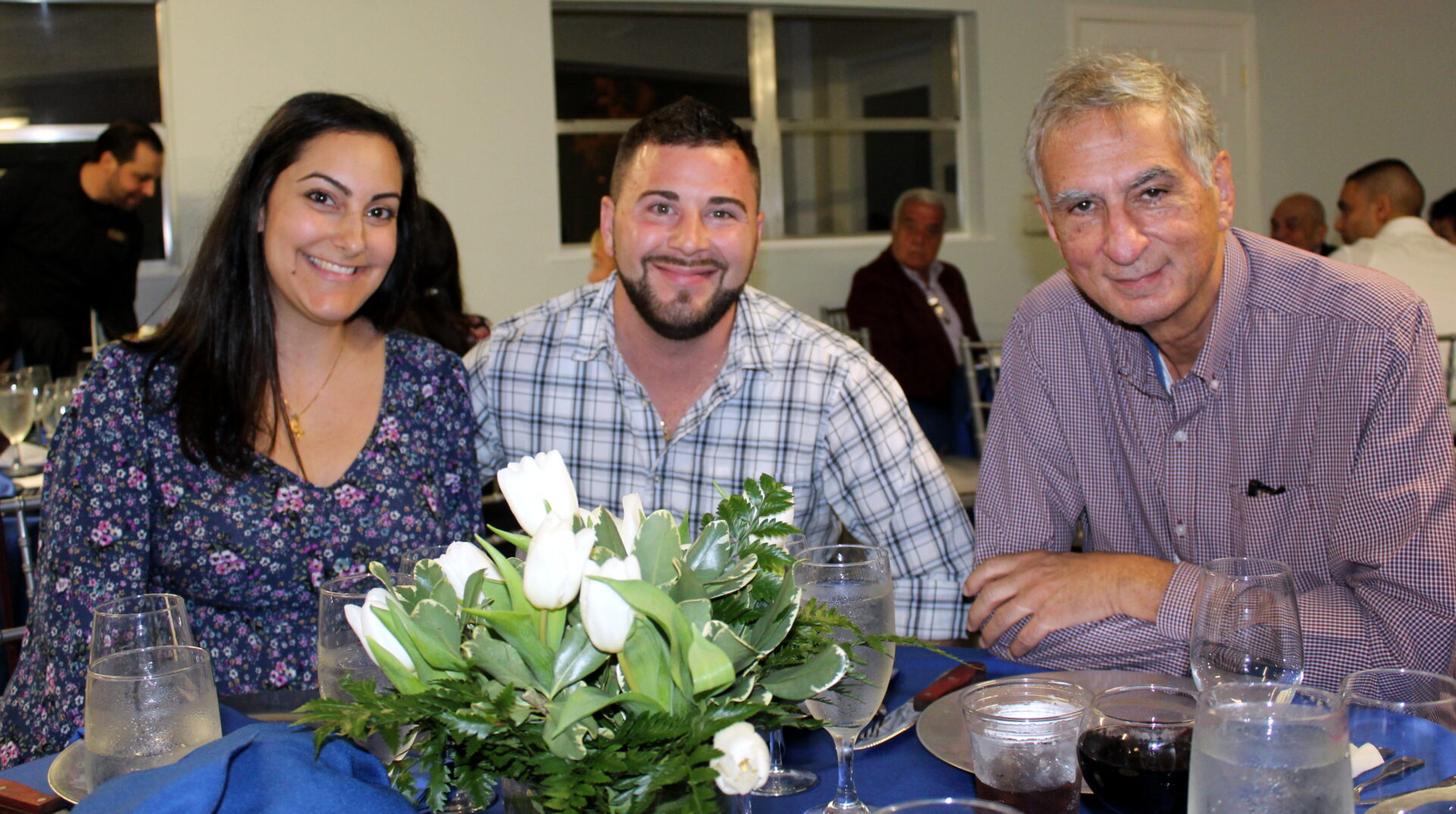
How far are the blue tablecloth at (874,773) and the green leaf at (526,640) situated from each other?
0.27 metres

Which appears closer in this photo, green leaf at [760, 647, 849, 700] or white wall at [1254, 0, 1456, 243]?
green leaf at [760, 647, 849, 700]

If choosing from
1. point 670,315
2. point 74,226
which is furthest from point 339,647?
point 74,226

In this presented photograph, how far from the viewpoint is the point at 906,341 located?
6.11 metres

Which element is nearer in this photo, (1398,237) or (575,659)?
(575,659)

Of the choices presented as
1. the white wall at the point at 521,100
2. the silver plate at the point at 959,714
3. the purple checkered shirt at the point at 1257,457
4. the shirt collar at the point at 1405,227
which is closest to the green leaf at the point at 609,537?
the silver plate at the point at 959,714

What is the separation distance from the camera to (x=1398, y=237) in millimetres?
5059

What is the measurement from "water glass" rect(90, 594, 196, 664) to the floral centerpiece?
31 cm

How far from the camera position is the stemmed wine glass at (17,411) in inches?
114

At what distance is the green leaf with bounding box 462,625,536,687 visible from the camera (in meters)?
0.74

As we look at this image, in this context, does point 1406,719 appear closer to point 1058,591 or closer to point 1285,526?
point 1058,591

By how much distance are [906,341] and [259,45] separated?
144 inches

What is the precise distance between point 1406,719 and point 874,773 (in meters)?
0.41

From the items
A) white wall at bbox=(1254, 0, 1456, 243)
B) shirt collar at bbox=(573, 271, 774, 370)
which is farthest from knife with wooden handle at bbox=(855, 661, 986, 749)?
white wall at bbox=(1254, 0, 1456, 243)

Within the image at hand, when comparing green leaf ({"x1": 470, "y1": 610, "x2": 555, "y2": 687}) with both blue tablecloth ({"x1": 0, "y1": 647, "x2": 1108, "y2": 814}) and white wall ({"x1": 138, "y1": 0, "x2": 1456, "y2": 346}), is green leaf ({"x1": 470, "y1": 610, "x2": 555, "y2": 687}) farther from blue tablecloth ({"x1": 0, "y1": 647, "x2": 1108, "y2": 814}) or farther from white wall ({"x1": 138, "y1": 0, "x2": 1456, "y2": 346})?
white wall ({"x1": 138, "y1": 0, "x2": 1456, "y2": 346})
